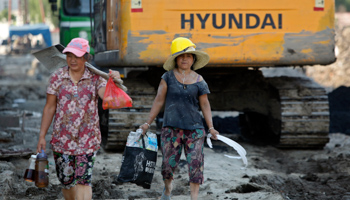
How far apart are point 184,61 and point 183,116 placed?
19.3 inches

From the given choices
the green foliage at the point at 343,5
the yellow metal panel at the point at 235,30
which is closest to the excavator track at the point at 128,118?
the yellow metal panel at the point at 235,30

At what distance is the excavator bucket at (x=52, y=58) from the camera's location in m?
4.81

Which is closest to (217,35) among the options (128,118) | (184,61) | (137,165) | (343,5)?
(128,118)

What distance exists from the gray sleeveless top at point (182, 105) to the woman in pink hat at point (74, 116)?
0.72 m

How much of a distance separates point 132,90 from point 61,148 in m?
3.77

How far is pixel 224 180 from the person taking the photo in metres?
6.25

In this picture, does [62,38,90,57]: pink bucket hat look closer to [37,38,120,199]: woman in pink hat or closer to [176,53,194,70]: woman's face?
[37,38,120,199]: woman in pink hat

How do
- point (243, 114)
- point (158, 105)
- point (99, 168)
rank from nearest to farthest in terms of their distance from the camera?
point (158, 105)
point (99, 168)
point (243, 114)

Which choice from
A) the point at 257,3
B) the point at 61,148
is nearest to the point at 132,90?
the point at 257,3

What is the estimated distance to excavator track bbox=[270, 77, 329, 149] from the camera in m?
8.34

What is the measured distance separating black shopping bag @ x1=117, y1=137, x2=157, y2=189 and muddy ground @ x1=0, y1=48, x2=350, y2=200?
2.25ft

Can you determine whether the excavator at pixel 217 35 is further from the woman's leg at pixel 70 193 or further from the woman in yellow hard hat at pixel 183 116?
the woman's leg at pixel 70 193

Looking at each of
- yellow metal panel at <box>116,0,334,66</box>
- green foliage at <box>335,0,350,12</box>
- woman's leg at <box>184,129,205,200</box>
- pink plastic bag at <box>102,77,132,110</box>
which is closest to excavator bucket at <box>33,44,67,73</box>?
pink plastic bag at <box>102,77,132,110</box>

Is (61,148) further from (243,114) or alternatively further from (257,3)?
(243,114)
